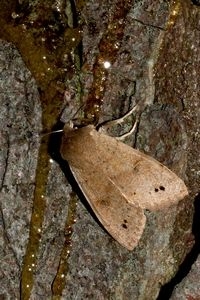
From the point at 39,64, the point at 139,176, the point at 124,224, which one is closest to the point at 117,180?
the point at 139,176

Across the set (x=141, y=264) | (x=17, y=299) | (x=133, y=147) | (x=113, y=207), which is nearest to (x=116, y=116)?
(x=133, y=147)

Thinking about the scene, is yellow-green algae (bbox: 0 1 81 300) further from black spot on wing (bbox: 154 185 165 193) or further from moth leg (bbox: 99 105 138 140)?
black spot on wing (bbox: 154 185 165 193)

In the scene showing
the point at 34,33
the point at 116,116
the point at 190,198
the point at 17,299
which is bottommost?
the point at 17,299

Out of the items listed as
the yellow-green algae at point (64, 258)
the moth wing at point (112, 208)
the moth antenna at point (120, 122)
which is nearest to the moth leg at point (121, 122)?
the moth antenna at point (120, 122)

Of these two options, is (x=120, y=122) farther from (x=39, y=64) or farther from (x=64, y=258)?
(x=64, y=258)

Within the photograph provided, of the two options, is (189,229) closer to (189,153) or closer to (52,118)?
(189,153)

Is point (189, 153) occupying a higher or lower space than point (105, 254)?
higher

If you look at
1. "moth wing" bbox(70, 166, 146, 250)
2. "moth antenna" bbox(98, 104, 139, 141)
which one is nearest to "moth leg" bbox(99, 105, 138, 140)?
"moth antenna" bbox(98, 104, 139, 141)
